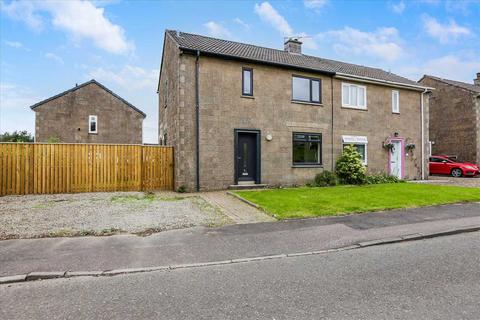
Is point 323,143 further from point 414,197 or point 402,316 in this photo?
point 402,316

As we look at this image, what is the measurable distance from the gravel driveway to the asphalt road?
271 centimetres

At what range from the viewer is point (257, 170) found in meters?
14.2

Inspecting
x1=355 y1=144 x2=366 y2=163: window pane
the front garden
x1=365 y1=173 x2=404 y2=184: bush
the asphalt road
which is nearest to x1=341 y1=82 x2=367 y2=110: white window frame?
x1=355 y1=144 x2=366 y2=163: window pane

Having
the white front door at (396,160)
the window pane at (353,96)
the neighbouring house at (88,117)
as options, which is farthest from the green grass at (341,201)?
the neighbouring house at (88,117)

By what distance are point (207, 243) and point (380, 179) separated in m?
14.0

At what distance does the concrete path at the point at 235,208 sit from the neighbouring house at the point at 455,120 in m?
21.4

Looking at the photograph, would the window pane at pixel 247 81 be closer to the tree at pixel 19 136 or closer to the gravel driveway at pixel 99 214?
the gravel driveway at pixel 99 214

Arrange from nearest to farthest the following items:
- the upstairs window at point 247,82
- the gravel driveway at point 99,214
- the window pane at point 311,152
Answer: the gravel driveway at point 99,214
the upstairs window at point 247,82
the window pane at point 311,152

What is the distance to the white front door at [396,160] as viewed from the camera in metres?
18.0

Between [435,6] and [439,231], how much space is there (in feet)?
47.2

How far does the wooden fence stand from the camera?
460 inches

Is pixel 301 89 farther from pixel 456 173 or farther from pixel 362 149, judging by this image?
pixel 456 173

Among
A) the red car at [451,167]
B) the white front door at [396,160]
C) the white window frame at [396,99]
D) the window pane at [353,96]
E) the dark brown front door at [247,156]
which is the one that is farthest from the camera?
the red car at [451,167]

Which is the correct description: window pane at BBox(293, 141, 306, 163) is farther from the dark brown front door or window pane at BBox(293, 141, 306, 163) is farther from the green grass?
the green grass
